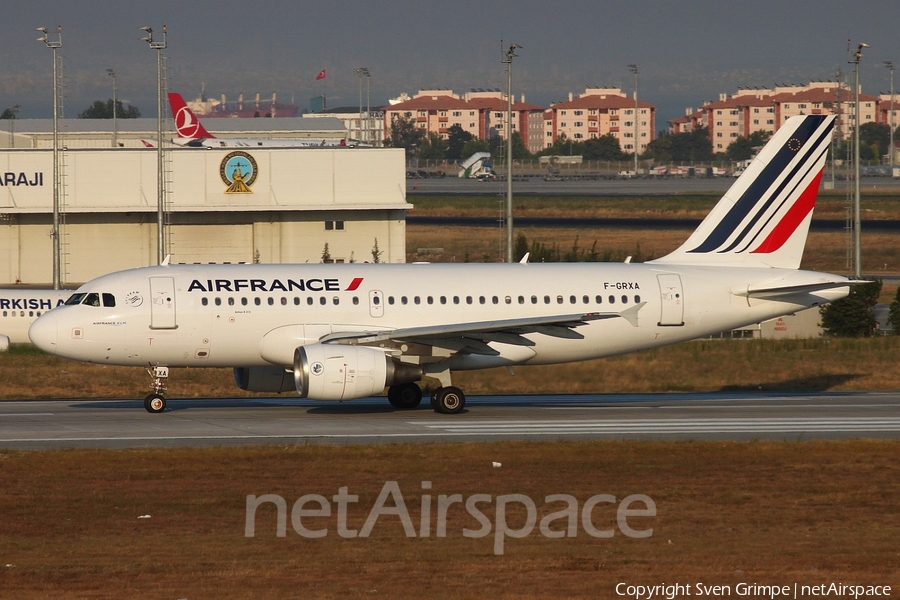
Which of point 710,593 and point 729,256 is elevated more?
point 729,256

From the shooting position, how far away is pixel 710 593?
46.8 feet

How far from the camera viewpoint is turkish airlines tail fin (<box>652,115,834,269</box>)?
33.8 m

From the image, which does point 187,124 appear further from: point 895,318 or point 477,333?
point 477,333

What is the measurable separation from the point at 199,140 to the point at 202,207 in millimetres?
15319

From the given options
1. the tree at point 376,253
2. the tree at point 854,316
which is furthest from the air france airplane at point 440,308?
the tree at point 376,253

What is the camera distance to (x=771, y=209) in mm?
34031

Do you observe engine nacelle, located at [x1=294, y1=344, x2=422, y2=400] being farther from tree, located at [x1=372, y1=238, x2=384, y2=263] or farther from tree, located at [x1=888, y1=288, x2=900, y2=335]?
tree, located at [x1=372, y1=238, x2=384, y2=263]

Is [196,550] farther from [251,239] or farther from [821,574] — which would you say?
[251,239]

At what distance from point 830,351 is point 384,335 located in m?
21.1

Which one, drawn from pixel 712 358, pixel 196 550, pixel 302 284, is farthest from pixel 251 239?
pixel 196 550

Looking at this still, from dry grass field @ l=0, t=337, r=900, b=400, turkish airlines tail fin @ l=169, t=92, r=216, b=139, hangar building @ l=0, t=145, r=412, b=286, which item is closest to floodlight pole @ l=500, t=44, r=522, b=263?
dry grass field @ l=0, t=337, r=900, b=400

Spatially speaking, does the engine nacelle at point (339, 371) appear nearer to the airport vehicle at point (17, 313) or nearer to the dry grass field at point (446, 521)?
the dry grass field at point (446, 521)

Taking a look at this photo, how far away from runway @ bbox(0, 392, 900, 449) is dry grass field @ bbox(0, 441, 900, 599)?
1.73 m

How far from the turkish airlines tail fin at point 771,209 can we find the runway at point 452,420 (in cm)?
433
